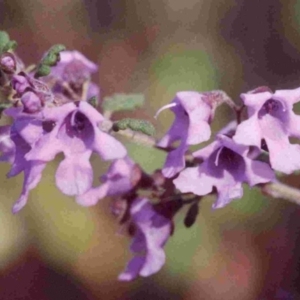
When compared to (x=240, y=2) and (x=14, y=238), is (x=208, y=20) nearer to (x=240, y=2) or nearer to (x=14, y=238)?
(x=240, y=2)

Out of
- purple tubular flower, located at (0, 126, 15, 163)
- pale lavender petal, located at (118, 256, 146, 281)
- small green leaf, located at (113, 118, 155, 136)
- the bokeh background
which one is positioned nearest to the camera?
small green leaf, located at (113, 118, 155, 136)

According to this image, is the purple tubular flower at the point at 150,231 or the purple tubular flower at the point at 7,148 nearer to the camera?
the purple tubular flower at the point at 7,148

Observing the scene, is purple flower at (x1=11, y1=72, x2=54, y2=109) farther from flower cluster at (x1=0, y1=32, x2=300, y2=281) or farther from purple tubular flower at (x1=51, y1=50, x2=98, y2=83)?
purple tubular flower at (x1=51, y1=50, x2=98, y2=83)

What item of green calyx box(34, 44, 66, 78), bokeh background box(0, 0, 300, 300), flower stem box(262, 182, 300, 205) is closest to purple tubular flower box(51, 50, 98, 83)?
green calyx box(34, 44, 66, 78)

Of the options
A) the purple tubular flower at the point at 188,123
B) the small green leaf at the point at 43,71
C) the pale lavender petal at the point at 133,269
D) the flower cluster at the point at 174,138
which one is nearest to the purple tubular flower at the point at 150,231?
the pale lavender petal at the point at 133,269

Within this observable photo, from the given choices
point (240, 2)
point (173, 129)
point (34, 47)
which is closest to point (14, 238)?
point (34, 47)

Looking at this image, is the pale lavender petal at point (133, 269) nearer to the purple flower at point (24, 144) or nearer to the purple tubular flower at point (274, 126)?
the purple flower at point (24, 144)
